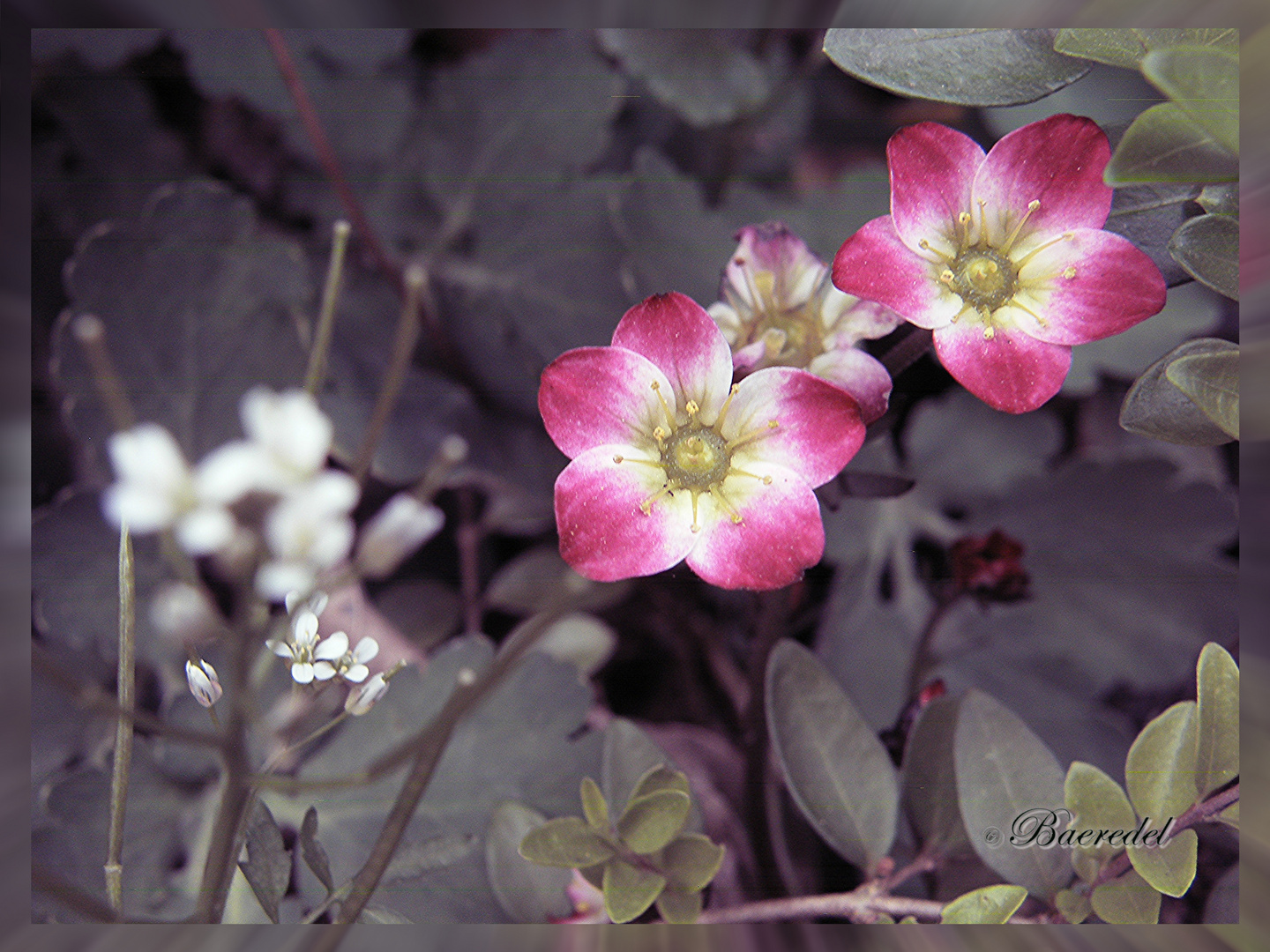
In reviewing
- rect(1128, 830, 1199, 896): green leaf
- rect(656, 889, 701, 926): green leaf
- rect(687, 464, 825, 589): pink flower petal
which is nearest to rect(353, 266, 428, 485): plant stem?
rect(687, 464, 825, 589): pink flower petal

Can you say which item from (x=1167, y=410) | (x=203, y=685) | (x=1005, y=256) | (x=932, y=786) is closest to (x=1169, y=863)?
(x=932, y=786)

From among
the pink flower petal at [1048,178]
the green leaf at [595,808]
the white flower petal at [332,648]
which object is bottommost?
the green leaf at [595,808]

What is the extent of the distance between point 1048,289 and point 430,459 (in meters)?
0.40

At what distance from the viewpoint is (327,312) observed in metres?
0.55

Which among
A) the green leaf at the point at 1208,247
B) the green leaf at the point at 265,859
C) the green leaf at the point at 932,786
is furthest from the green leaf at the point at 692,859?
the green leaf at the point at 1208,247

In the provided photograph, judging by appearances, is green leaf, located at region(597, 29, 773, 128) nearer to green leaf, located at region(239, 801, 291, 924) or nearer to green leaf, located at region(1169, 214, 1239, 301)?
green leaf, located at region(1169, 214, 1239, 301)

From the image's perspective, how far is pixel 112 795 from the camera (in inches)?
21.2

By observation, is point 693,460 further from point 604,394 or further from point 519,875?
point 519,875

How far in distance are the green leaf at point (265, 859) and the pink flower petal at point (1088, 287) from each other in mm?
554

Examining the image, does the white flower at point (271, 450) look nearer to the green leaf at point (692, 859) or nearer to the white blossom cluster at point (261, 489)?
the white blossom cluster at point (261, 489)

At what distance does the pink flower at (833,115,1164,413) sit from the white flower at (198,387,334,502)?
339 mm

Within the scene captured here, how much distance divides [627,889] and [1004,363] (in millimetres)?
403

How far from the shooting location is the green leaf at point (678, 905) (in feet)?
1.78

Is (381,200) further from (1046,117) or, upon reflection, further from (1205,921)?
(1205,921)
